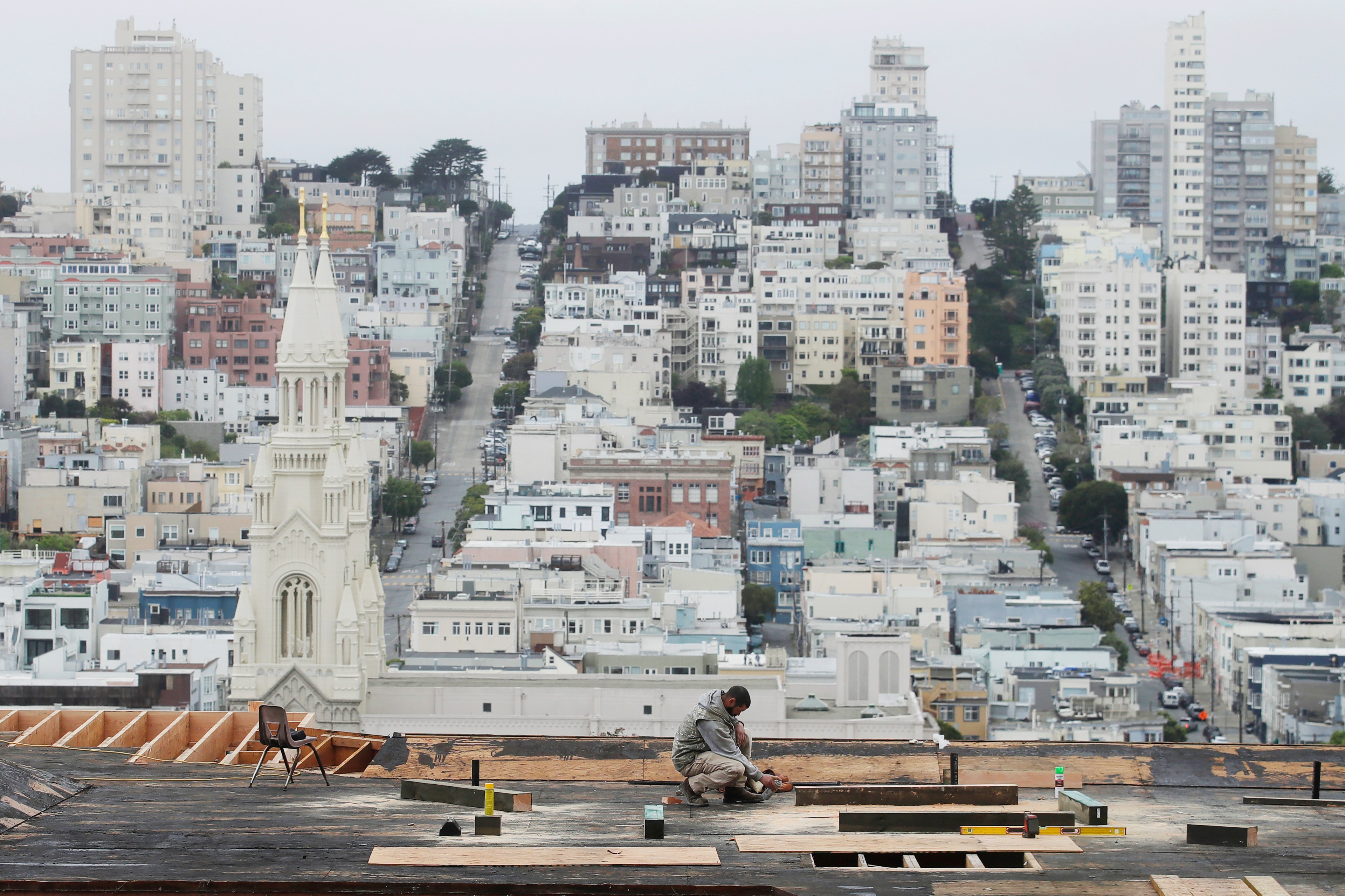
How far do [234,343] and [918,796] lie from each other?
267ft

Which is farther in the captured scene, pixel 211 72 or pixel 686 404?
pixel 211 72

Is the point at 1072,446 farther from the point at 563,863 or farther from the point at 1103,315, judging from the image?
the point at 563,863

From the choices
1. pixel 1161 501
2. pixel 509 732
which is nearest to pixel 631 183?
pixel 1161 501

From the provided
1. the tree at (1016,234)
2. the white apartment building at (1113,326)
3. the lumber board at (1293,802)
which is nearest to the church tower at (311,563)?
the lumber board at (1293,802)

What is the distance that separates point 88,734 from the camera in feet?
60.6

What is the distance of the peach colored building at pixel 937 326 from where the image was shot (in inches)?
3644

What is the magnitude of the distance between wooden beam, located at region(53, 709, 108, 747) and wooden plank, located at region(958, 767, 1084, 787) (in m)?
6.45

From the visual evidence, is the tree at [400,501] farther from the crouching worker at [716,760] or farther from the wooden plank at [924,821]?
the wooden plank at [924,821]

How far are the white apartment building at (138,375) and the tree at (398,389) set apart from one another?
313 inches

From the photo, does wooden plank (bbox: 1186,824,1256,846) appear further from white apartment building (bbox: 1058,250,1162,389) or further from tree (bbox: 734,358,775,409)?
white apartment building (bbox: 1058,250,1162,389)

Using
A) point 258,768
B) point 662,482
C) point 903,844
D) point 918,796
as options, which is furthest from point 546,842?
point 662,482

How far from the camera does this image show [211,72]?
118000 millimetres

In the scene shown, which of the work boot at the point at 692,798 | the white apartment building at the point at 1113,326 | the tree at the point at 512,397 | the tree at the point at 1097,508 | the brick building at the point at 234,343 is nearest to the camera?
the work boot at the point at 692,798

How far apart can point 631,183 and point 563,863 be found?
4120 inches
